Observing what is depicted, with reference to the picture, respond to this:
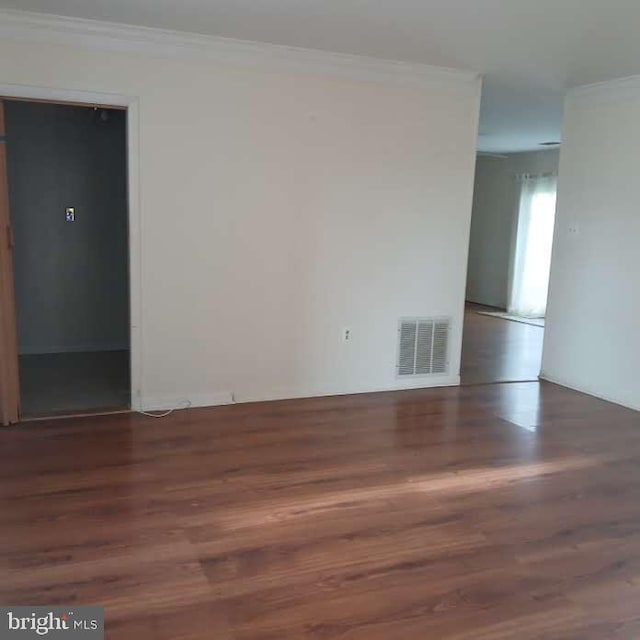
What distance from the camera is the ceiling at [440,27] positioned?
11.2ft

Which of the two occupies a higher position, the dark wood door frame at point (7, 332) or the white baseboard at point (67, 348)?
the dark wood door frame at point (7, 332)

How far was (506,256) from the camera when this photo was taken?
1012cm

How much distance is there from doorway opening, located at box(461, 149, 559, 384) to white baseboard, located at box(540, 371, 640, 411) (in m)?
0.98

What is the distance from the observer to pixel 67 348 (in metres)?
6.12

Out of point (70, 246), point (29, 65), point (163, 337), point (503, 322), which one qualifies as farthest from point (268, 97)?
point (503, 322)

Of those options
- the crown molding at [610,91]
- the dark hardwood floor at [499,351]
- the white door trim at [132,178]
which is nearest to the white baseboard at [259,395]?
the white door trim at [132,178]

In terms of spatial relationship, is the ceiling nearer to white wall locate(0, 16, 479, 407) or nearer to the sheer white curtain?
white wall locate(0, 16, 479, 407)

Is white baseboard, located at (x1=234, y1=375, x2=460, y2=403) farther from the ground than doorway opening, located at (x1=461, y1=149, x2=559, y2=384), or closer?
closer

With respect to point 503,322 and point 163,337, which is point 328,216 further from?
point 503,322

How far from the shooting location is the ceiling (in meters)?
3.42

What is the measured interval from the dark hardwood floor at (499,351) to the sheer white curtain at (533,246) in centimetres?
67

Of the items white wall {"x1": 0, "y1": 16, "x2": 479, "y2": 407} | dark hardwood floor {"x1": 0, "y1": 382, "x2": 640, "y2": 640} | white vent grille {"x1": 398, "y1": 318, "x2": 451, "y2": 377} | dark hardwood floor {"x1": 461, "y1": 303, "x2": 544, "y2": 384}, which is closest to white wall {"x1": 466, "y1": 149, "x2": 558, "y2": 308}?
dark hardwood floor {"x1": 461, "y1": 303, "x2": 544, "y2": 384}

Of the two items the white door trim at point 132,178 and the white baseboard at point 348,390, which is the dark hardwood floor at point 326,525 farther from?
the white door trim at point 132,178

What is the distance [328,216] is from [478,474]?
88.3 inches
